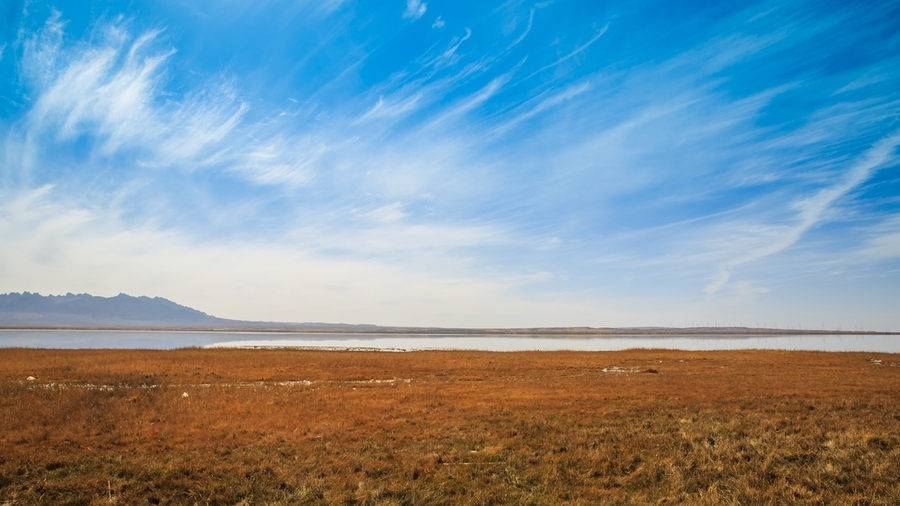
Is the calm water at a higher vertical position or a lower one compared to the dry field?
lower

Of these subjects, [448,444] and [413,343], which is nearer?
[448,444]

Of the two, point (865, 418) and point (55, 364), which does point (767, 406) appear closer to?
point (865, 418)

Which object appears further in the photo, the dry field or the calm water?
the calm water

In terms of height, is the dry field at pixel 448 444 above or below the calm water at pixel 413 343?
above

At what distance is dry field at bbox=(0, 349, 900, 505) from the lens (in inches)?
384

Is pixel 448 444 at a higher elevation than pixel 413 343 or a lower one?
higher

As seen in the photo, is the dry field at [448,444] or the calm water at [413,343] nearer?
the dry field at [448,444]

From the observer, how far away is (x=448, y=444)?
13945 mm

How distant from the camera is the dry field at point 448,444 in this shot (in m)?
9.77

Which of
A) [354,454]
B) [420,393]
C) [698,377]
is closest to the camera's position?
[354,454]

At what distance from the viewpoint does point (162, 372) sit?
3375 centimetres

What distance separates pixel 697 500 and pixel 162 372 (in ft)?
119

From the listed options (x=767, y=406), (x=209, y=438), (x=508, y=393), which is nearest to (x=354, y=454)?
(x=209, y=438)

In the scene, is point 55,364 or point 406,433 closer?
point 406,433
